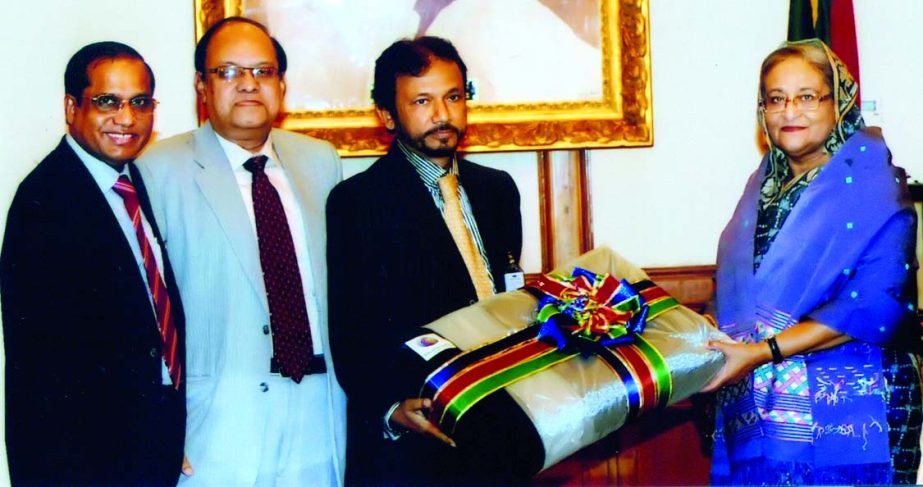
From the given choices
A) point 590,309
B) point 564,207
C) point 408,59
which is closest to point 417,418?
point 590,309

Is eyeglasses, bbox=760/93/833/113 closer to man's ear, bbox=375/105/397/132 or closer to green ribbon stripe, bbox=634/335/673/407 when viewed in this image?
green ribbon stripe, bbox=634/335/673/407

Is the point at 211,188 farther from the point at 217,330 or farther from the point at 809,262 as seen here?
the point at 809,262

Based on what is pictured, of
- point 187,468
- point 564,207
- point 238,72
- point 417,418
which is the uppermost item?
point 238,72

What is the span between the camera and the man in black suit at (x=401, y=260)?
210cm

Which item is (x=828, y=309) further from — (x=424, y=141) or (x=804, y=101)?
(x=424, y=141)

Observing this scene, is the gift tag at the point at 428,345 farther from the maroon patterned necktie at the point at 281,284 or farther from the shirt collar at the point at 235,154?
the shirt collar at the point at 235,154

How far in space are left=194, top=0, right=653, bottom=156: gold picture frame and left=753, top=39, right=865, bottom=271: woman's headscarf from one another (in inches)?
26.7

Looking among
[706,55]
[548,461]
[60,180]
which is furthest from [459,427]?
[706,55]

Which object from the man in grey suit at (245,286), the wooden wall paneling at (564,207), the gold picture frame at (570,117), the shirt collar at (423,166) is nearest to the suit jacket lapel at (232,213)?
the man in grey suit at (245,286)

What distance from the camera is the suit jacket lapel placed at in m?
2.14

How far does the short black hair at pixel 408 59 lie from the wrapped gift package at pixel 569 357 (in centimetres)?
51

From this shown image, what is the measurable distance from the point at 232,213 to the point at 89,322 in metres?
0.37

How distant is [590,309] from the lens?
6.63ft

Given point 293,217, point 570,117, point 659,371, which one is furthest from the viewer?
point 570,117
